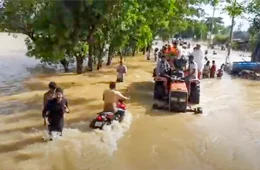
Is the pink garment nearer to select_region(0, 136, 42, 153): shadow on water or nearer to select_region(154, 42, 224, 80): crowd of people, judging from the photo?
select_region(154, 42, 224, 80): crowd of people

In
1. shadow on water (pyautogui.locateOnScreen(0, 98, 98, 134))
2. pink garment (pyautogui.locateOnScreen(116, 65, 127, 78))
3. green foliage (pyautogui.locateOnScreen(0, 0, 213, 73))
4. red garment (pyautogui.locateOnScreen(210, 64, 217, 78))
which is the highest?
green foliage (pyautogui.locateOnScreen(0, 0, 213, 73))

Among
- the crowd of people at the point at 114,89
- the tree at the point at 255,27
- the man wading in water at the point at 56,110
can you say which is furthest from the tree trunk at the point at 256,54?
the man wading in water at the point at 56,110

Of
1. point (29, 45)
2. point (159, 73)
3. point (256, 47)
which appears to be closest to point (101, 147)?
point (159, 73)

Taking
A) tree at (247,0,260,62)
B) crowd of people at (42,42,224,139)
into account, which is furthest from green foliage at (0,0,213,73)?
tree at (247,0,260,62)

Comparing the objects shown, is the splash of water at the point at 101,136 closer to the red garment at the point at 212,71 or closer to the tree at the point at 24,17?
the tree at the point at 24,17

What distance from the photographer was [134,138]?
8.81 metres

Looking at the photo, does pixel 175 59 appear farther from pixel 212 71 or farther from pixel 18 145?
pixel 212 71

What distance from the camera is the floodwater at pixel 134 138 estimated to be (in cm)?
724

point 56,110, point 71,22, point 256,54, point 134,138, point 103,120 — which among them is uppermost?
point 71,22

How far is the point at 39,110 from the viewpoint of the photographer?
36.4ft

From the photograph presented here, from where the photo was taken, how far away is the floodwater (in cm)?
724

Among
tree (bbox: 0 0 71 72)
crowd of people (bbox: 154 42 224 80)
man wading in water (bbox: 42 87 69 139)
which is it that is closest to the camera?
man wading in water (bbox: 42 87 69 139)

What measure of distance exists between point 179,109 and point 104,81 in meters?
7.09

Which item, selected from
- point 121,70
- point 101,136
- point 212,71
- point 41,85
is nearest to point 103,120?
point 101,136
